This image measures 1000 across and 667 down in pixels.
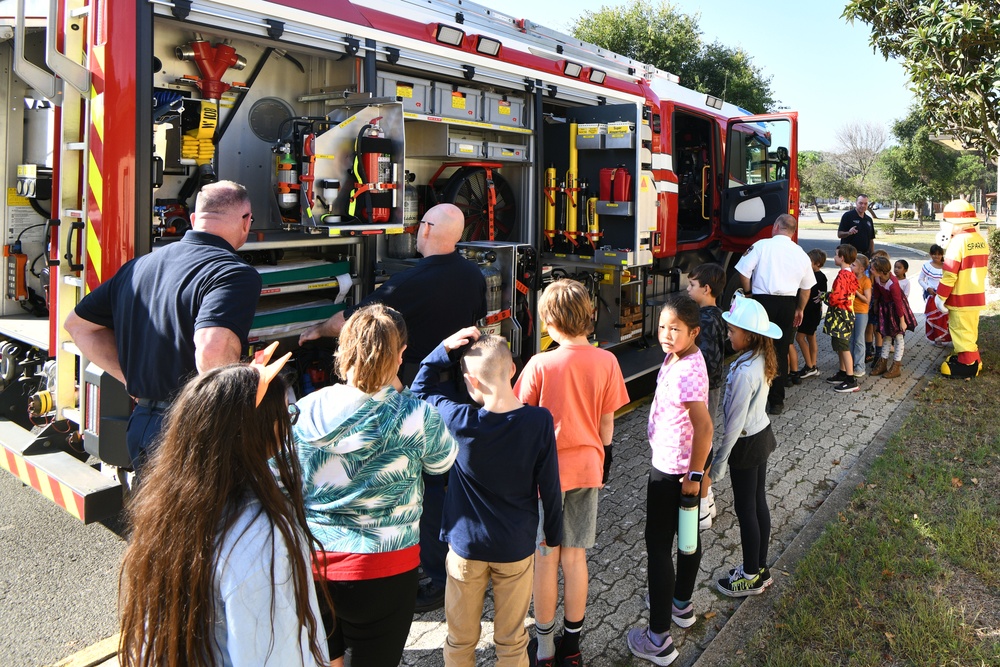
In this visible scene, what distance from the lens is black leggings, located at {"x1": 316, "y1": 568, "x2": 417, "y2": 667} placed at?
7.62ft

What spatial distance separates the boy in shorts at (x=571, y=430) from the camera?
312cm

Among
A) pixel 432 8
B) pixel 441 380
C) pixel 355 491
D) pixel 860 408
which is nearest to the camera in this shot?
pixel 355 491

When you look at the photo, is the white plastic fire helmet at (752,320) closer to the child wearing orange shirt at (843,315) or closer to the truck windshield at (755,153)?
the child wearing orange shirt at (843,315)

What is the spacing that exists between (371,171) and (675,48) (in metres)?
26.2

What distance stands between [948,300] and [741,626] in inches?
233

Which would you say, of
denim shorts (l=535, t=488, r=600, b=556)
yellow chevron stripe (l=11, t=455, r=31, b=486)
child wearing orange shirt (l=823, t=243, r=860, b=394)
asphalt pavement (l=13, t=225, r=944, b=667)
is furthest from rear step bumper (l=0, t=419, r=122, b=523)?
child wearing orange shirt (l=823, t=243, r=860, b=394)

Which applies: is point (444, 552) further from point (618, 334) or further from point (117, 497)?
point (618, 334)

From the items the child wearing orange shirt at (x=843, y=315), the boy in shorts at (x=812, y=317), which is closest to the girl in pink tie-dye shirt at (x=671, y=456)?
the boy in shorts at (x=812, y=317)

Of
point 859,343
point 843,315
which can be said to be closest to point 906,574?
point 843,315

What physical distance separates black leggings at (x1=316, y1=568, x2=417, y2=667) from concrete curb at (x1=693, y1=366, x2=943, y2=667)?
4.88ft

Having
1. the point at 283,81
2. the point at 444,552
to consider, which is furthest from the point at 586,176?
the point at 444,552

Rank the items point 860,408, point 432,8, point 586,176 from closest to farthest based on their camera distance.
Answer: point 432,8
point 586,176
point 860,408

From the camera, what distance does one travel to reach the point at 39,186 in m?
4.41

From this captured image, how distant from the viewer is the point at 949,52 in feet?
35.6
